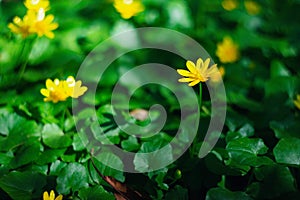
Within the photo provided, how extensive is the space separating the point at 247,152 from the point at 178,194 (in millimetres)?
237

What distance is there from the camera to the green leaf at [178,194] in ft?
4.02

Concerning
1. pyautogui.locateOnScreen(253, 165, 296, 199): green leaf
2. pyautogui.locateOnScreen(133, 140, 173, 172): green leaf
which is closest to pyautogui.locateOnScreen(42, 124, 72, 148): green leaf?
pyautogui.locateOnScreen(133, 140, 173, 172): green leaf

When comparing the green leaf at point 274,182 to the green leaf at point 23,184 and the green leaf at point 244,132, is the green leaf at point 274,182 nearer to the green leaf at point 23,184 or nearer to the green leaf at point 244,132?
the green leaf at point 244,132

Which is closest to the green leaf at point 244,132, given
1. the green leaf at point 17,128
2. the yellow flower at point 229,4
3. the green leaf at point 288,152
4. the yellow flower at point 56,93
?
the green leaf at point 288,152

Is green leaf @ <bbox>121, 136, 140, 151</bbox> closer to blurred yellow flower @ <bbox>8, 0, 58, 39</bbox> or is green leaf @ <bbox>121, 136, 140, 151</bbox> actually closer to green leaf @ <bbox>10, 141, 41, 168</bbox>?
green leaf @ <bbox>10, 141, 41, 168</bbox>

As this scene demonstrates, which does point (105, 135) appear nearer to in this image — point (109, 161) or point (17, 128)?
point (109, 161)

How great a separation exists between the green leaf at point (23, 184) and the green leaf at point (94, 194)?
0.42 ft

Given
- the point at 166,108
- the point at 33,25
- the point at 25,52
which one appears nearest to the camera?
the point at 33,25

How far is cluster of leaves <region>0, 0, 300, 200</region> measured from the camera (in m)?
1.27

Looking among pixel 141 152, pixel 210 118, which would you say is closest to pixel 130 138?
pixel 141 152

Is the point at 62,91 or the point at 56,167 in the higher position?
the point at 62,91

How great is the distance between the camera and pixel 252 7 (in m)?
2.56

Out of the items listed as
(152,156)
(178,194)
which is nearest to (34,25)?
(152,156)

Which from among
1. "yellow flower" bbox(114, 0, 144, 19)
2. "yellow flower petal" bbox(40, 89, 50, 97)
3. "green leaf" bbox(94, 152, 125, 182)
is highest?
"yellow flower petal" bbox(40, 89, 50, 97)
